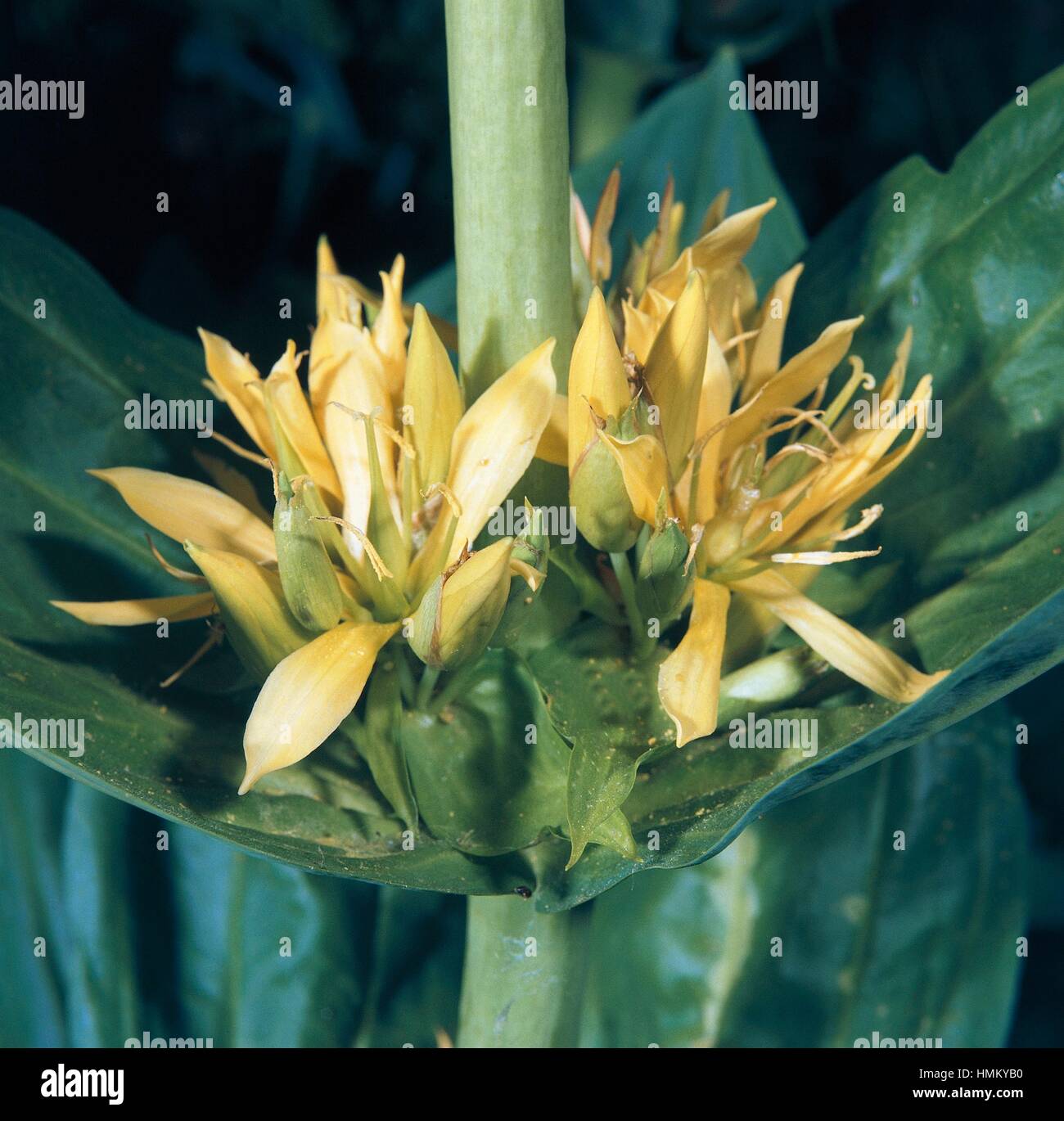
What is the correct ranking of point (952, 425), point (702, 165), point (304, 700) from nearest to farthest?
1. point (304, 700)
2. point (952, 425)
3. point (702, 165)

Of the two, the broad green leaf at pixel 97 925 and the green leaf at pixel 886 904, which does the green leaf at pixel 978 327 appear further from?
the broad green leaf at pixel 97 925

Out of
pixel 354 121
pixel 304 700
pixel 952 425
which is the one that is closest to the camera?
pixel 304 700

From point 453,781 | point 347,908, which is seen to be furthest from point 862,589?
point 347,908

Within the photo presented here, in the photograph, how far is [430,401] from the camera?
331 millimetres

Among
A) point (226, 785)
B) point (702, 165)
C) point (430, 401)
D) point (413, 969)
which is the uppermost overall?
point (702, 165)

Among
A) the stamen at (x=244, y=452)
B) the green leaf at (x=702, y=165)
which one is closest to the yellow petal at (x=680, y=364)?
the stamen at (x=244, y=452)

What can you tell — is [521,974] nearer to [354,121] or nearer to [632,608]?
[632,608]

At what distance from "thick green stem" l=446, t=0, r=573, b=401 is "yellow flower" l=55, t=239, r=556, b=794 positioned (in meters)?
0.02

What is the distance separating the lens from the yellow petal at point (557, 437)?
0.32 meters

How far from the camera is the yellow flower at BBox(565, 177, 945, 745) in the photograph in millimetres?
311

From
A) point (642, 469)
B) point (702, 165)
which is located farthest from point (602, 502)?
point (702, 165)

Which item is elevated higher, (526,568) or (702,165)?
(702,165)

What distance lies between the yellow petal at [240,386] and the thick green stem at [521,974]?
152mm

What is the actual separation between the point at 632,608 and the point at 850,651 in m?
0.06
